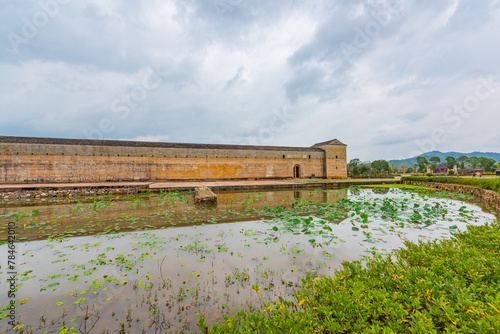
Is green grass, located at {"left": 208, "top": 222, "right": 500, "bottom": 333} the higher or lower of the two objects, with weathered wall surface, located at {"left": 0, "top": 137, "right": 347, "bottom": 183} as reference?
lower

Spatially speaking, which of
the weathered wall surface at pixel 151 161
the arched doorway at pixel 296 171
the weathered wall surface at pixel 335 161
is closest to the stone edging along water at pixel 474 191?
the weathered wall surface at pixel 335 161

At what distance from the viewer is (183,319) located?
2482 millimetres

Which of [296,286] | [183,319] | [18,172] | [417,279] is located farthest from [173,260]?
[18,172]

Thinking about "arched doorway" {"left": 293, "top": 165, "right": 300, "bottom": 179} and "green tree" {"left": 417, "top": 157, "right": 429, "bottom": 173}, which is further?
"green tree" {"left": 417, "top": 157, "right": 429, "bottom": 173}

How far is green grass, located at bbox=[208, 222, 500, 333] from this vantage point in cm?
170

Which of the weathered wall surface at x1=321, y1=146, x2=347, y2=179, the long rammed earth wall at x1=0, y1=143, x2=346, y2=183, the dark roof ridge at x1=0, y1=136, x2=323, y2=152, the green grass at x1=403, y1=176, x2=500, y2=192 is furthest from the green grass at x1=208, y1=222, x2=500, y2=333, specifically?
the weathered wall surface at x1=321, y1=146, x2=347, y2=179

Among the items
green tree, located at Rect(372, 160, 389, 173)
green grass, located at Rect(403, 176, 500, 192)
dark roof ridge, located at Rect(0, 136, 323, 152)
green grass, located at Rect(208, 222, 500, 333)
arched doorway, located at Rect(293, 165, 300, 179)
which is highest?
dark roof ridge, located at Rect(0, 136, 323, 152)

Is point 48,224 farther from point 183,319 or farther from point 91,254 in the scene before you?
point 183,319

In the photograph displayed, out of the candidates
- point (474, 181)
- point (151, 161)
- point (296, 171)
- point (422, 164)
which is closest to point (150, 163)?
point (151, 161)

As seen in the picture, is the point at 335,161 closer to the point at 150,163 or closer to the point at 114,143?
the point at 150,163

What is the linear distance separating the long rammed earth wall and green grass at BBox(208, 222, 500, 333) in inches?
952

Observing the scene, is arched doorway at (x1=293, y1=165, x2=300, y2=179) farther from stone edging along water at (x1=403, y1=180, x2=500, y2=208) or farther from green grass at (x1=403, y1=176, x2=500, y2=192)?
stone edging along water at (x1=403, y1=180, x2=500, y2=208)

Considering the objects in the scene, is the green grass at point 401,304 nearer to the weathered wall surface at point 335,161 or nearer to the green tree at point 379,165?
the weathered wall surface at point 335,161

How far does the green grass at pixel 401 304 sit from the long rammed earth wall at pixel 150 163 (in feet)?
79.3
